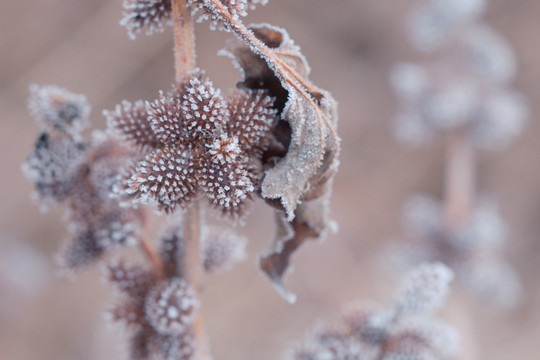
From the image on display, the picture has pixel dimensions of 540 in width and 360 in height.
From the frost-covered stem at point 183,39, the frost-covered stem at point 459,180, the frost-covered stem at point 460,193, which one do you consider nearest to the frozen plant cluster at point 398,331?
the frost-covered stem at point 183,39

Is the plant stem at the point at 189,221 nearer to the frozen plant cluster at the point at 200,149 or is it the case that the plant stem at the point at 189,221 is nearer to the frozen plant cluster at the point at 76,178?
the frozen plant cluster at the point at 200,149

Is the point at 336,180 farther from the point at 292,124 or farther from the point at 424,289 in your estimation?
the point at 292,124

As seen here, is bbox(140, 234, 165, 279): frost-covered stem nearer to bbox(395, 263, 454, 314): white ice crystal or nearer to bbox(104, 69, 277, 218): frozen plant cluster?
bbox(104, 69, 277, 218): frozen plant cluster

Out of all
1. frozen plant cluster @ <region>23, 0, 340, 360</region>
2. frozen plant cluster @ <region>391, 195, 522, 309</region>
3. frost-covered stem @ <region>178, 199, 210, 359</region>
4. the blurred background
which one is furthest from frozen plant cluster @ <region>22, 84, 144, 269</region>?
the blurred background

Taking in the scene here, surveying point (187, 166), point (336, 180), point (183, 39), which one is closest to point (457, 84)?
point (336, 180)

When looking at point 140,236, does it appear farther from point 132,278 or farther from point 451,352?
point 451,352

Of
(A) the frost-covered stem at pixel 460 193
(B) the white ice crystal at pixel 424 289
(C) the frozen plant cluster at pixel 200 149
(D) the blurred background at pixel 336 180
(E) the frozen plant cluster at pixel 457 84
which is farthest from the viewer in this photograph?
(D) the blurred background at pixel 336 180
